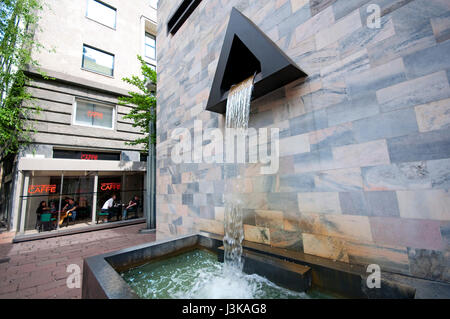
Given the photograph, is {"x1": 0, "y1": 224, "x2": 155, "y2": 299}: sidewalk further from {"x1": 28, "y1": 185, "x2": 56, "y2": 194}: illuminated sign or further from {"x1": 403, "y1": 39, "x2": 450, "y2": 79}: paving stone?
{"x1": 403, "y1": 39, "x2": 450, "y2": 79}: paving stone

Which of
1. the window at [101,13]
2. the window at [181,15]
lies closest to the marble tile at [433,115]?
the window at [181,15]

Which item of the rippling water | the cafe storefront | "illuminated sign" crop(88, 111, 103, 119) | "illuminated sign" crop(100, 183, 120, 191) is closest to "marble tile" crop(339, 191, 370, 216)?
the rippling water

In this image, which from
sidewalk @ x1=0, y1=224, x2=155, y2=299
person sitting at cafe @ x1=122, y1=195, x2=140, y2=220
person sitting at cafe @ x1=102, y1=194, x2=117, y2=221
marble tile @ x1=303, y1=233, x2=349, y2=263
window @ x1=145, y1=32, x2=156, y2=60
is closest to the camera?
marble tile @ x1=303, y1=233, x2=349, y2=263

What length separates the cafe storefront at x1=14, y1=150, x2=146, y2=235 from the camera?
10.2 meters

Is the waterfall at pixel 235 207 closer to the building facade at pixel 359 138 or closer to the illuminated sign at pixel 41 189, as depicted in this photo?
the building facade at pixel 359 138

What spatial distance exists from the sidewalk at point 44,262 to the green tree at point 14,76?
5.15m

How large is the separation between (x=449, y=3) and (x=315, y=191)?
276 centimetres

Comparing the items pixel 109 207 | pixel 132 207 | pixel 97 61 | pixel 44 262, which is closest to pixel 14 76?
pixel 97 61

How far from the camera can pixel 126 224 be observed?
12.5m

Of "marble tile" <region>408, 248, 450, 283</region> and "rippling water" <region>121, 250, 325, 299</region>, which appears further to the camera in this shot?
"rippling water" <region>121, 250, 325, 299</region>

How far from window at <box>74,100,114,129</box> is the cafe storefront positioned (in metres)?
2.20

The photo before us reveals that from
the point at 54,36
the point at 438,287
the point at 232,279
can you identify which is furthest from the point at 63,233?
the point at 438,287

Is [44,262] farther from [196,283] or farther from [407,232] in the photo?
[407,232]

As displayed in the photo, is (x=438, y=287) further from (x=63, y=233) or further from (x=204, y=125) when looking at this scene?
(x=63, y=233)
